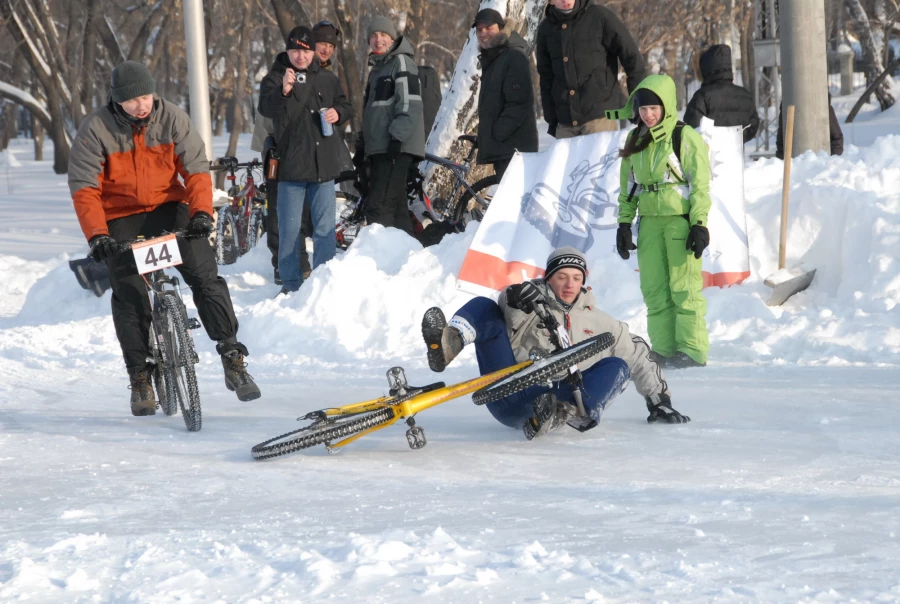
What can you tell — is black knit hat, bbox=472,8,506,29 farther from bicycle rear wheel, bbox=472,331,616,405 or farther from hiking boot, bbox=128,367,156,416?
bicycle rear wheel, bbox=472,331,616,405

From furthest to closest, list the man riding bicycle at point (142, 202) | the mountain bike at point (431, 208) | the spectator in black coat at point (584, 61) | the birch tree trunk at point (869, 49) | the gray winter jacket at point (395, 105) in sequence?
the birch tree trunk at point (869, 49)
the mountain bike at point (431, 208)
the gray winter jacket at point (395, 105)
the spectator in black coat at point (584, 61)
the man riding bicycle at point (142, 202)

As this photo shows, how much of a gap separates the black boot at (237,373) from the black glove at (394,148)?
4.18 metres

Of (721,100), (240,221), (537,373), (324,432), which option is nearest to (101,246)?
(324,432)

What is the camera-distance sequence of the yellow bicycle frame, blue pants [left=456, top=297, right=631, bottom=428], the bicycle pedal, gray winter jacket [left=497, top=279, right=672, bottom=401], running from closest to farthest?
1. the yellow bicycle frame
2. the bicycle pedal
3. blue pants [left=456, top=297, right=631, bottom=428]
4. gray winter jacket [left=497, top=279, right=672, bottom=401]

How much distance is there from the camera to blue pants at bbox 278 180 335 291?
9.95 metres

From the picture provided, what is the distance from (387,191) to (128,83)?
4.66 metres

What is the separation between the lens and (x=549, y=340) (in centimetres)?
561

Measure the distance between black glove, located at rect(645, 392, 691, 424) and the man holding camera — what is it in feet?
15.1

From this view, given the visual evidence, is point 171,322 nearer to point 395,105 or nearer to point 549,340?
point 549,340

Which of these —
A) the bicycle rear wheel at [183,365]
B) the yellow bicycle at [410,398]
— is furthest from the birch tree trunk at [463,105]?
the yellow bicycle at [410,398]

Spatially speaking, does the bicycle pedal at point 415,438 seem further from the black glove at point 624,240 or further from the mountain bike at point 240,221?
the mountain bike at point 240,221

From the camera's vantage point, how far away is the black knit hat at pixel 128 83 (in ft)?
19.9

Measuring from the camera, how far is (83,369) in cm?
866

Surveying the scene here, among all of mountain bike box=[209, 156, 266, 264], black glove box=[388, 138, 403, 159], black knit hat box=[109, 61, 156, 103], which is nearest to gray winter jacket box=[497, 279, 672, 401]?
black knit hat box=[109, 61, 156, 103]
